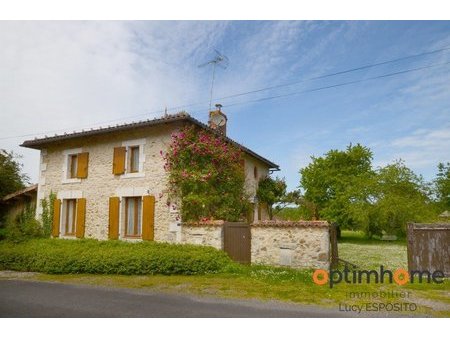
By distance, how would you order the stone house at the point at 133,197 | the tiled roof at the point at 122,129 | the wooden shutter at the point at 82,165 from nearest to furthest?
the stone house at the point at 133,197, the tiled roof at the point at 122,129, the wooden shutter at the point at 82,165

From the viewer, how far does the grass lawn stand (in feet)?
21.3

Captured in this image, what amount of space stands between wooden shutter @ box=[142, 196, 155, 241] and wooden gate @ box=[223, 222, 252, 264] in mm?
2856

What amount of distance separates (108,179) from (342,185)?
20783 millimetres

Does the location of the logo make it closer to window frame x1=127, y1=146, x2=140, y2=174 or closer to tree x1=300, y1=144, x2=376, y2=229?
window frame x1=127, y1=146, x2=140, y2=174

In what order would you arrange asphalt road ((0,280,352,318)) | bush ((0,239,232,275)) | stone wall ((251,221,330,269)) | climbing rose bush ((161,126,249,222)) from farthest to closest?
climbing rose bush ((161,126,249,222)) → stone wall ((251,221,330,269)) → bush ((0,239,232,275)) → asphalt road ((0,280,352,318))

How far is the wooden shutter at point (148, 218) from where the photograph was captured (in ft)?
40.0

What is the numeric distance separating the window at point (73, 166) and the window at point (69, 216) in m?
1.08

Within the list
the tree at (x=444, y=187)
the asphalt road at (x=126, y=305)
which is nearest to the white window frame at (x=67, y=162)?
the asphalt road at (x=126, y=305)

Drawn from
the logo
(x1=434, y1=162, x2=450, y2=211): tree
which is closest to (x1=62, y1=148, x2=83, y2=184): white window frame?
the logo

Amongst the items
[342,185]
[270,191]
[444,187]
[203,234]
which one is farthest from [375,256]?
[444,187]

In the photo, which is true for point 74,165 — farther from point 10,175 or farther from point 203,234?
point 203,234

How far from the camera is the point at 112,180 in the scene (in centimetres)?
1339

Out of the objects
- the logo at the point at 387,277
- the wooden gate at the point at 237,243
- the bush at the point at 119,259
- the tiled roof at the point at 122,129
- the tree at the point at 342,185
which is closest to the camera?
the logo at the point at 387,277

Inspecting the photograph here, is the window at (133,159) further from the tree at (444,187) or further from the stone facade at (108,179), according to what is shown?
the tree at (444,187)
